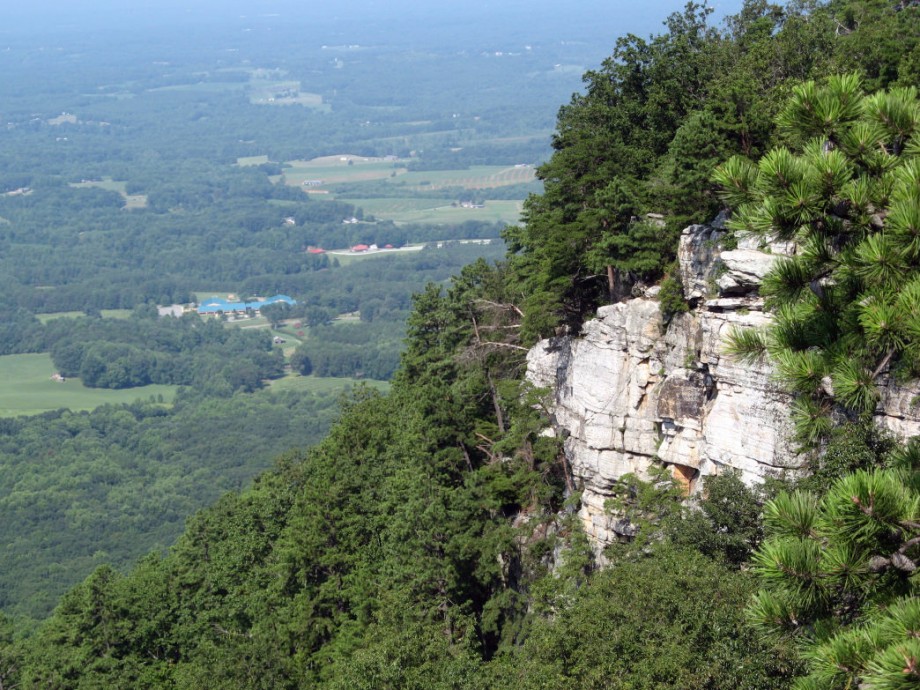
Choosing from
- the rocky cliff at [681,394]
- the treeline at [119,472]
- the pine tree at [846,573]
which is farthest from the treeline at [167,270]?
the pine tree at [846,573]

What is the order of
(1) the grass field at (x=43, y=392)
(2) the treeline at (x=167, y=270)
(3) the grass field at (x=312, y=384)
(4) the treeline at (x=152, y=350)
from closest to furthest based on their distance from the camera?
1. (1) the grass field at (x=43, y=392)
2. (3) the grass field at (x=312, y=384)
3. (4) the treeline at (x=152, y=350)
4. (2) the treeline at (x=167, y=270)

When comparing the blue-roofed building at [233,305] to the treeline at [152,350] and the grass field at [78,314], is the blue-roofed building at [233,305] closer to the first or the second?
the treeline at [152,350]

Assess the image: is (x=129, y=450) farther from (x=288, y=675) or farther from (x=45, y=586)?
(x=288, y=675)

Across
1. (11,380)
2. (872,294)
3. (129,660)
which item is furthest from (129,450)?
(872,294)

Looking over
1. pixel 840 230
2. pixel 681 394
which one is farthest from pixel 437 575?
pixel 840 230

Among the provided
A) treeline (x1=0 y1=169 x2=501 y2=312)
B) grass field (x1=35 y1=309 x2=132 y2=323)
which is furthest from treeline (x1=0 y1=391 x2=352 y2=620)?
treeline (x1=0 y1=169 x2=501 y2=312)

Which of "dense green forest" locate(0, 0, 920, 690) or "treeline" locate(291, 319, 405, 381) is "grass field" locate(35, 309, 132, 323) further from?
"dense green forest" locate(0, 0, 920, 690)

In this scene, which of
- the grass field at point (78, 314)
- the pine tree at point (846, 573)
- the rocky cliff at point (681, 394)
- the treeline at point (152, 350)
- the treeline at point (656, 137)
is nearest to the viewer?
the pine tree at point (846, 573)
